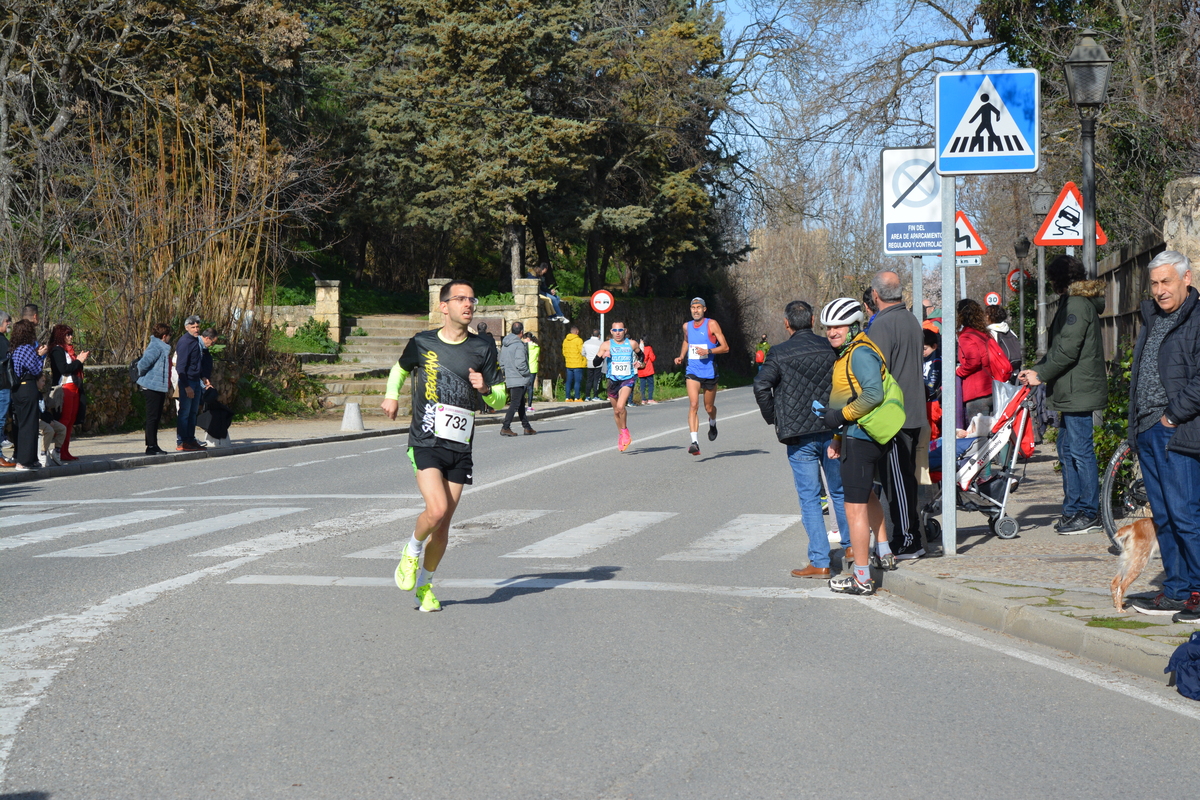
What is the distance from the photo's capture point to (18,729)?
4.94 meters

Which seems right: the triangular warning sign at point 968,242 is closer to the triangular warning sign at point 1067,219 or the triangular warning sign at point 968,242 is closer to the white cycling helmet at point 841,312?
the triangular warning sign at point 1067,219

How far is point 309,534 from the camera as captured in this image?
10.5 metres

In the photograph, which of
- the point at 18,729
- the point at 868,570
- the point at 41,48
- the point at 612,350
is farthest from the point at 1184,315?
the point at 41,48

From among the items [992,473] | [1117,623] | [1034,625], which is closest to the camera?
[1117,623]

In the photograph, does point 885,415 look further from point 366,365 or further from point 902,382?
point 366,365

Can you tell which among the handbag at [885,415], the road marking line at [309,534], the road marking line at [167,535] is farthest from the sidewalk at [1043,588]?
the road marking line at [167,535]

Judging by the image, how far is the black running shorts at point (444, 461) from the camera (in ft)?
24.3

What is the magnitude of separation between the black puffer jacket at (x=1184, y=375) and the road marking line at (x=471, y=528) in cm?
538

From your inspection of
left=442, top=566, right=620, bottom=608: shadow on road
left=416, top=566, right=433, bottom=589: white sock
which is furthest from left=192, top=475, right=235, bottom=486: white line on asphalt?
left=416, top=566, right=433, bottom=589: white sock

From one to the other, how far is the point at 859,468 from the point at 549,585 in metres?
2.14

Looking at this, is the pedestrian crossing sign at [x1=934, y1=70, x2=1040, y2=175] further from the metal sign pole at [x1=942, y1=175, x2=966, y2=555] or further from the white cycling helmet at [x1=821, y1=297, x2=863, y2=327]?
the white cycling helmet at [x1=821, y1=297, x2=863, y2=327]

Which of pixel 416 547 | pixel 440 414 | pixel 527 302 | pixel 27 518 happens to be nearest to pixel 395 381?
pixel 440 414

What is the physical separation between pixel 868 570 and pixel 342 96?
37211 millimetres

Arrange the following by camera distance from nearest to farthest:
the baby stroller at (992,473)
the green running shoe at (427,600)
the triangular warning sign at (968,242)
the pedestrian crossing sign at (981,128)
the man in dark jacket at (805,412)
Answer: the green running shoe at (427,600)
the pedestrian crossing sign at (981,128)
the man in dark jacket at (805,412)
the baby stroller at (992,473)
the triangular warning sign at (968,242)
